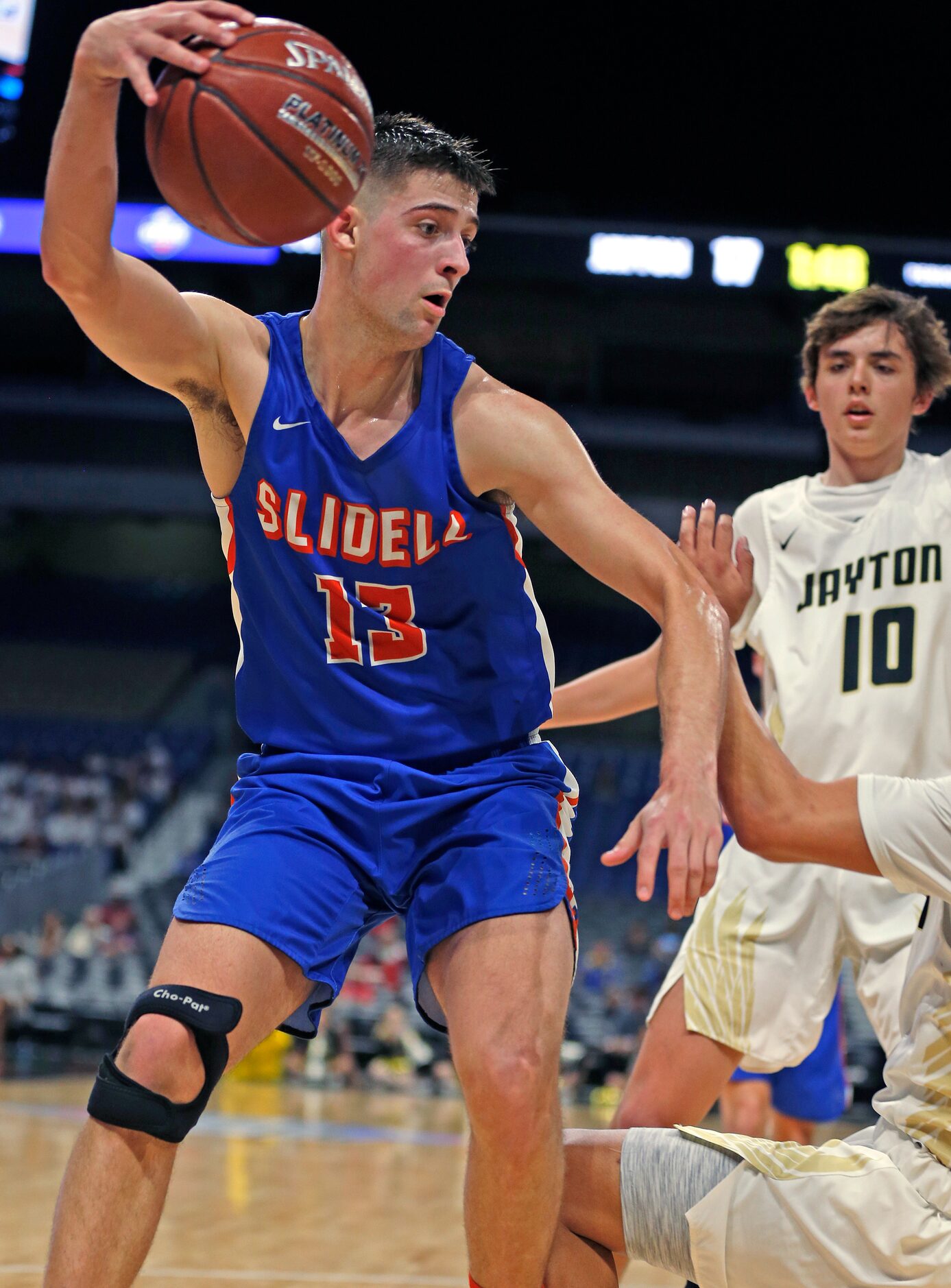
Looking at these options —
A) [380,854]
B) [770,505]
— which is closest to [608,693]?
[770,505]

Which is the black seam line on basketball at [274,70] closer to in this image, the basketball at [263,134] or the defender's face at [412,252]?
the basketball at [263,134]

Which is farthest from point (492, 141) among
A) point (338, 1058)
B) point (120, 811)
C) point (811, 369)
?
point (811, 369)

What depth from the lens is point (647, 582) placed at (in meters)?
2.90

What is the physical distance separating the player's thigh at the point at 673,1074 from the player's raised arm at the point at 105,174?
227 centimetres

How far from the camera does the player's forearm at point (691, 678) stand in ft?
8.64

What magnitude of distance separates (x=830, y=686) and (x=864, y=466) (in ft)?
2.48

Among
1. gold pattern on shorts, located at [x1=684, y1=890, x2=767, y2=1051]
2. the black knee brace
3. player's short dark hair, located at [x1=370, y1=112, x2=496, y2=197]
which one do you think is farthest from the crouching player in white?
player's short dark hair, located at [x1=370, y1=112, x2=496, y2=197]

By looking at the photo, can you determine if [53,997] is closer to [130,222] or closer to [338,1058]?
[338,1058]

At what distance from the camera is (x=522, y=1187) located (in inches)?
108

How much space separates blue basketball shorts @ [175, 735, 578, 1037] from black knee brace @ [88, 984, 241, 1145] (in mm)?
A: 214

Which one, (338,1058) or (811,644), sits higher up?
(811,644)

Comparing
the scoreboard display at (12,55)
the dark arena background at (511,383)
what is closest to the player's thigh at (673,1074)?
the dark arena background at (511,383)

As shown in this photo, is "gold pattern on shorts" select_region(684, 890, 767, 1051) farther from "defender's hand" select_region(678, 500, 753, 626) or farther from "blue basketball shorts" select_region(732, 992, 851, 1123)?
"blue basketball shorts" select_region(732, 992, 851, 1123)

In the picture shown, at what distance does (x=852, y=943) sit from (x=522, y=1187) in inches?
60.3
